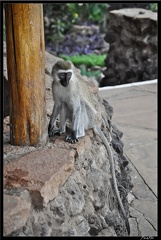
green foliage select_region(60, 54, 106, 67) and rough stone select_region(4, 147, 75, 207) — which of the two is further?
green foliage select_region(60, 54, 106, 67)

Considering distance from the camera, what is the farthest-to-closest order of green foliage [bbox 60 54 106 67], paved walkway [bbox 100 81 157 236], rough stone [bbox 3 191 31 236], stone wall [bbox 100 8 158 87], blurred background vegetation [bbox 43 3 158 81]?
blurred background vegetation [bbox 43 3 158 81] < green foliage [bbox 60 54 106 67] < stone wall [bbox 100 8 158 87] < paved walkway [bbox 100 81 157 236] < rough stone [bbox 3 191 31 236]

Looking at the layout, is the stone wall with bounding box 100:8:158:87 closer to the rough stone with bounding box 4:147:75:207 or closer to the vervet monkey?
the vervet monkey

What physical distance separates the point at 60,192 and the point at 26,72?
2.93ft

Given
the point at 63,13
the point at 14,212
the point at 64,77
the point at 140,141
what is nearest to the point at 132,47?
the point at 140,141

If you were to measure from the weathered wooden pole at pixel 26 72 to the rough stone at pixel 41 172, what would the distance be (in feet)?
0.68

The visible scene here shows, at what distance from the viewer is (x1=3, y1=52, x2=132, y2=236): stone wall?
2.54m

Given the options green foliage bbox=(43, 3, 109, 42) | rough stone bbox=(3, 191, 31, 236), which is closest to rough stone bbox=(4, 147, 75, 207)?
rough stone bbox=(3, 191, 31, 236)

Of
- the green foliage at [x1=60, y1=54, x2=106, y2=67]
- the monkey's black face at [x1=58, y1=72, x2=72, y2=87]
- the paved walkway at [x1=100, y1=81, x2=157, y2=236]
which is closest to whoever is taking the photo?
the monkey's black face at [x1=58, y1=72, x2=72, y2=87]

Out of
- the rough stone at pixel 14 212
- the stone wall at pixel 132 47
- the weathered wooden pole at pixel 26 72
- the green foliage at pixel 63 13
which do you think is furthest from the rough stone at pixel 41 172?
the green foliage at pixel 63 13

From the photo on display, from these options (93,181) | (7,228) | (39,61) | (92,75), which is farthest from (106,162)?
(92,75)

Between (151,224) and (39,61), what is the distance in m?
1.96

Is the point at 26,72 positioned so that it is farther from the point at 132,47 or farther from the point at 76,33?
the point at 76,33

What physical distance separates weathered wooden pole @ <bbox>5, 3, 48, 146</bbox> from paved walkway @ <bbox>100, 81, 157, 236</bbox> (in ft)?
4.20

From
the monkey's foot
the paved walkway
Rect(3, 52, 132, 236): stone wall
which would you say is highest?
the monkey's foot
